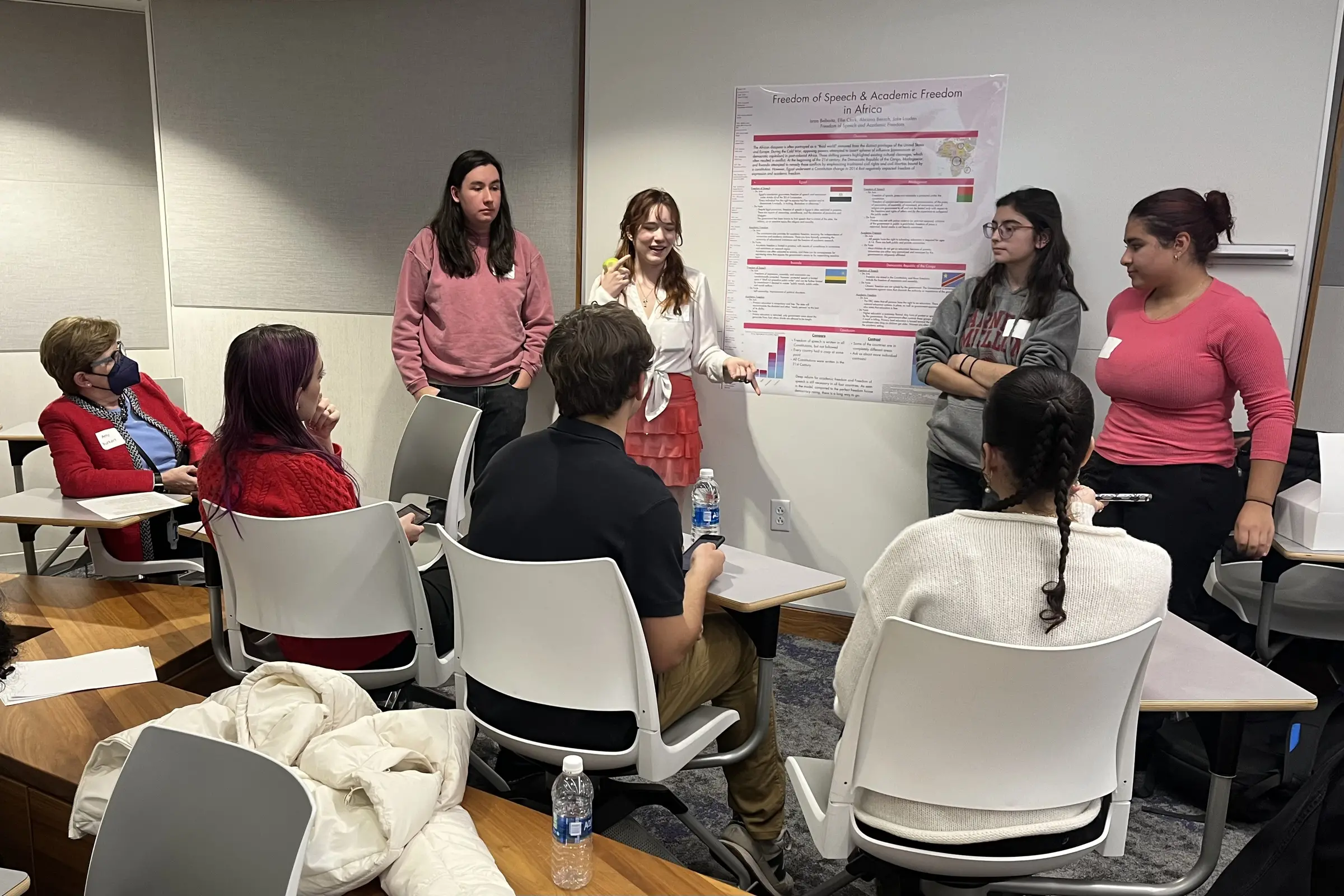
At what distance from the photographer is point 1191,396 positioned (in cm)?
251

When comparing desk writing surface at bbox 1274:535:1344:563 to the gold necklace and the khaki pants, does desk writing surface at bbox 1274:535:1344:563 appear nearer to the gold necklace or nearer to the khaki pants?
the khaki pants

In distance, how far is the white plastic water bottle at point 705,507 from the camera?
2.43m

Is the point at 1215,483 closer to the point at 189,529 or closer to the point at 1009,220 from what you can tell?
the point at 1009,220

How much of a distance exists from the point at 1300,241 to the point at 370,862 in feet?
10.6

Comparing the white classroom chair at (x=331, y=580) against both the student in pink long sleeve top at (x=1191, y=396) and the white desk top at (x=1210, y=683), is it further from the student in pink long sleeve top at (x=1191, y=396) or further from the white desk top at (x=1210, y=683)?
the student in pink long sleeve top at (x=1191, y=396)

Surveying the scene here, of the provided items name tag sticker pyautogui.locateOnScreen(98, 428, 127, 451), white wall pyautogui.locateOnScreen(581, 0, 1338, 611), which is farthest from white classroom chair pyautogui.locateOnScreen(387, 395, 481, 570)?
white wall pyautogui.locateOnScreen(581, 0, 1338, 611)

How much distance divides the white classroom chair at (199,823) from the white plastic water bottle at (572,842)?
0.45 m

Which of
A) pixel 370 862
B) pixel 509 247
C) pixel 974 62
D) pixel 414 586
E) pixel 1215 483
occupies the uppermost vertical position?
pixel 974 62

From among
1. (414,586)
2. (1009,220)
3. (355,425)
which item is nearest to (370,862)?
(414,586)

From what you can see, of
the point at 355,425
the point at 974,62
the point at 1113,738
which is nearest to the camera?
the point at 1113,738

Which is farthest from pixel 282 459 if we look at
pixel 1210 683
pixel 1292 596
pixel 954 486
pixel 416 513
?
pixel 1292 596

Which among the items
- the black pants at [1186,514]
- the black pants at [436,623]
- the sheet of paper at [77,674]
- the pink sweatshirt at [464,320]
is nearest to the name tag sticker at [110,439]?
the sheet of paper at [77,674]

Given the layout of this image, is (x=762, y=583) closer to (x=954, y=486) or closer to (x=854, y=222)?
(x=954, y=486)

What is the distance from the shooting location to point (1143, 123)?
3.06m
